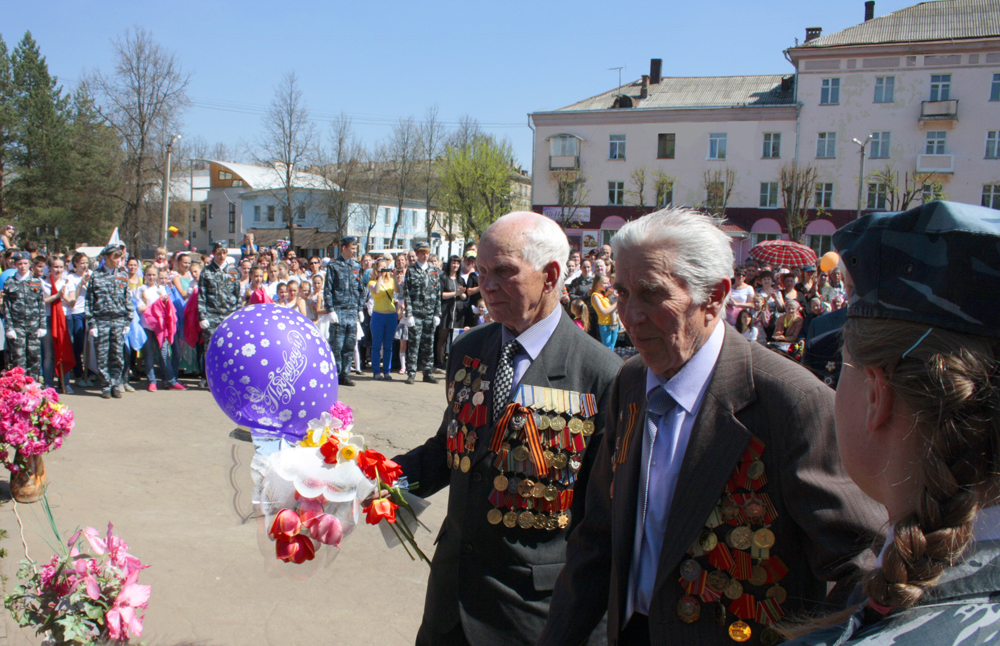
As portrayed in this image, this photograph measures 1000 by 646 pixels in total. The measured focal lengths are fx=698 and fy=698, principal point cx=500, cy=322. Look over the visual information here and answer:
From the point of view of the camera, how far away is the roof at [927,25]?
37.8 m

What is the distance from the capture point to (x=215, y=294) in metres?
9.59

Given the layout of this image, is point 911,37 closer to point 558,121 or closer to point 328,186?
point 558,121

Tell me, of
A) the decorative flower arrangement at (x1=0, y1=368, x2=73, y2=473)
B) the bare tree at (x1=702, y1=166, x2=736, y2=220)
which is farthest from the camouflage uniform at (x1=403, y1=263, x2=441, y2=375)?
the bare tree at (x1=702, y1=166, x2=736, y2=220)

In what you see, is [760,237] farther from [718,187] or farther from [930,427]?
[930,427]

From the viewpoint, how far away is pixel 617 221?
1657 inches

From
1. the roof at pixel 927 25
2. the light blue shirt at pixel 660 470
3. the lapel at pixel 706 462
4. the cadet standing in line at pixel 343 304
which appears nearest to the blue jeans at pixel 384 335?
the cadet standing in line at pixel 343 304

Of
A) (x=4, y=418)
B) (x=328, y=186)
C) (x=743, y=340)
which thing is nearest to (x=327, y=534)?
(x=743, y=340)

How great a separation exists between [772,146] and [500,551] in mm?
42803

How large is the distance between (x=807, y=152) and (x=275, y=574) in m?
42.9

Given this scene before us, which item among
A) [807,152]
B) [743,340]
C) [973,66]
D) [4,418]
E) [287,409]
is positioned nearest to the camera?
[743,340]

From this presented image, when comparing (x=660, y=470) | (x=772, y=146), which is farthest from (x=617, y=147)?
(x=660, y=470)

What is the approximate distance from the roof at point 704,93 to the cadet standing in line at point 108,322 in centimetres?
3858

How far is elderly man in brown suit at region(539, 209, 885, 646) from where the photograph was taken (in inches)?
61.1

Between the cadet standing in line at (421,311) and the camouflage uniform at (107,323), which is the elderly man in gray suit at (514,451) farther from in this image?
the cadet standing in line at (421,311)
